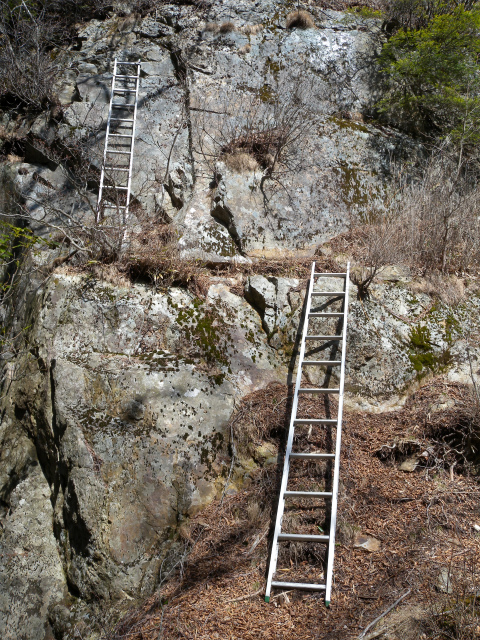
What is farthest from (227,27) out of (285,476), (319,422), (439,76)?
(285,476)

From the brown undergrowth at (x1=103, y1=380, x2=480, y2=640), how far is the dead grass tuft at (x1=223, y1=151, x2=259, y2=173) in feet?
13.0

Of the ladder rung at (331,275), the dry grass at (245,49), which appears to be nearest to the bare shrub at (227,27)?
the dry grass at (245,49)

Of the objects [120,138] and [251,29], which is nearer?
[120,138]

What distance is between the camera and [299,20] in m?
9.77

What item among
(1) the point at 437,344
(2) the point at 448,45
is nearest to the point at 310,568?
(1) the point at 437,344

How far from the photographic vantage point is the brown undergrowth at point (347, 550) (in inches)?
143

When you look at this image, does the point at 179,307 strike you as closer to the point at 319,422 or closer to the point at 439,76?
the point at 319,422

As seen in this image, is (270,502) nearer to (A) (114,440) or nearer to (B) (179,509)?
(B) (179,509)

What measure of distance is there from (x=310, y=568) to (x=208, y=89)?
311 inches

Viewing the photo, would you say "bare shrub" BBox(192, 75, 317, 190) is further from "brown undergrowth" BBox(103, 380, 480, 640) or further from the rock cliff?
"brown undergrowth" BBox(103, 380, 480, 640)

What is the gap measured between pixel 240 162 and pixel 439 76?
13.5ft

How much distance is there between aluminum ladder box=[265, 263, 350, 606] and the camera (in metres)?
4.02

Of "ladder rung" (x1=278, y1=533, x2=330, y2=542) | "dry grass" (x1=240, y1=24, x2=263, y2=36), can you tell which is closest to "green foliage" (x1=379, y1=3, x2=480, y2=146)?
"dry grass" (x1=240, y1=24, x2=263, y2=36)

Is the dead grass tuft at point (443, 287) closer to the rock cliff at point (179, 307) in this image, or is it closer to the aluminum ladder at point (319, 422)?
the rock cliff at point (179, 307)
